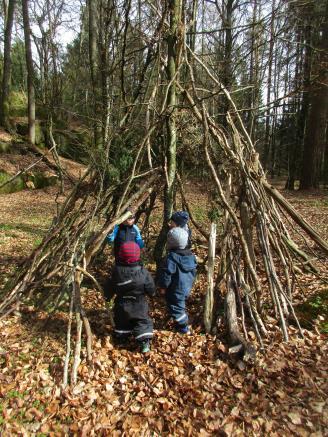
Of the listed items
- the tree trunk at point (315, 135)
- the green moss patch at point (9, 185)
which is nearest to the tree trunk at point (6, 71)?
the green moss patch at point (9, 185)

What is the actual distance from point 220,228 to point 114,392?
3.76m

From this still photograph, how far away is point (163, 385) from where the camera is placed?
130 inches

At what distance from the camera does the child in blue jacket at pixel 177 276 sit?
398 centimetres

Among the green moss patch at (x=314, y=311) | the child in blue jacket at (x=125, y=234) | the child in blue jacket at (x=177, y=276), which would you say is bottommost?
the green moss patch at (x=314, y=311)

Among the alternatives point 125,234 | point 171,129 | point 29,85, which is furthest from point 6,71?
point 125,234

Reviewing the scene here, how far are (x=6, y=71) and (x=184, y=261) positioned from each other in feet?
51.7

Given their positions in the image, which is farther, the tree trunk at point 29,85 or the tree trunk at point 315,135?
the tree trunk at point 29,85

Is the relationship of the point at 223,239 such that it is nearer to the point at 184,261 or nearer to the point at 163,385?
the point at 184,261

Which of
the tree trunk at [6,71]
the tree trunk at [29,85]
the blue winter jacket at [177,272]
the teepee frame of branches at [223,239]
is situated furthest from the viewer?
the tree trunk at [6,71]

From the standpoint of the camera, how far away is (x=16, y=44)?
24984 millimetres

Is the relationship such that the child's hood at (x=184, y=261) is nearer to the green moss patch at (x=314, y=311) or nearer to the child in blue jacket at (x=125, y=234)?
the child in blue jacket at (x=125, y=234)

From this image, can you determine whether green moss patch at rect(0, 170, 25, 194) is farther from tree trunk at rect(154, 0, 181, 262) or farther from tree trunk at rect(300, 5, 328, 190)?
tree trunk at rect(300, 5, 328, 190)

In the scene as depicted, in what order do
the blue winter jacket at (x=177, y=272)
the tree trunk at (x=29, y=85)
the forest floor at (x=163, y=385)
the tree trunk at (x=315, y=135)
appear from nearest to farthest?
the forest floor at (x=163, y=385), the blue winter jacket at (x=177, y=272), the tree trunk at (x=315, y=135), the tree trunk at (x=29, y=85)

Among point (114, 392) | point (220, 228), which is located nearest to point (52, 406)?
point (114, 392)
